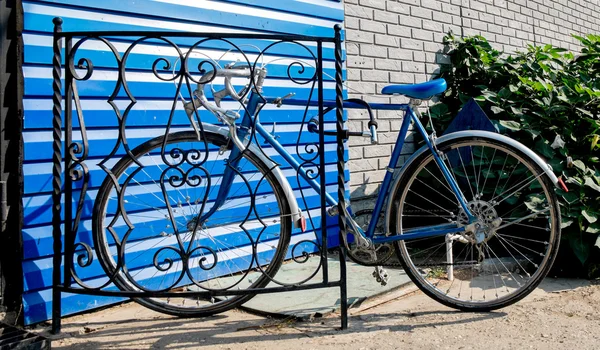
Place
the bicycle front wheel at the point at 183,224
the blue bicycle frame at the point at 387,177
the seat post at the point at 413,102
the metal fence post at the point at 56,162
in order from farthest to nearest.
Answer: the seat post at the point at 413,102
the blue bicycle frame at the point at 387,177
the bicycle front wheel at the point at 183,224
the metal fence post at the point at 56,162

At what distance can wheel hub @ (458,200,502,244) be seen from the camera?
8.94 ft

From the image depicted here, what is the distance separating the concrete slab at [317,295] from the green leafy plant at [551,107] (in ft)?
3.61

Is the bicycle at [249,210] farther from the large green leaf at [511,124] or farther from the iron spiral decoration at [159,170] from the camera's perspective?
the large green leaf at [511,124]

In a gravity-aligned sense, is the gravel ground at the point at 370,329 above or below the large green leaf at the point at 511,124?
below

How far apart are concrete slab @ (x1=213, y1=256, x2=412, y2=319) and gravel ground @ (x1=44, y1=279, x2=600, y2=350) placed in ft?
0.21

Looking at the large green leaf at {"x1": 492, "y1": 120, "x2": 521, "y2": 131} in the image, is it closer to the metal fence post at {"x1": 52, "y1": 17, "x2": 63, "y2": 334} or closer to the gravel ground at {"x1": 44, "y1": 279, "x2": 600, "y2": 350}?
the gravel ground at {"x1": 44, "y1": 279, "x2": 600, "y2": 350}

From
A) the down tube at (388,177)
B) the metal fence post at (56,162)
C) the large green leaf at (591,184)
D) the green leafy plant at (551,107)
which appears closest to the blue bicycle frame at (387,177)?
the down tube at (388,177)

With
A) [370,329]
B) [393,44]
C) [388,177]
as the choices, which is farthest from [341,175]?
[393,44]

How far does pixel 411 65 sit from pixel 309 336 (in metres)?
2.85

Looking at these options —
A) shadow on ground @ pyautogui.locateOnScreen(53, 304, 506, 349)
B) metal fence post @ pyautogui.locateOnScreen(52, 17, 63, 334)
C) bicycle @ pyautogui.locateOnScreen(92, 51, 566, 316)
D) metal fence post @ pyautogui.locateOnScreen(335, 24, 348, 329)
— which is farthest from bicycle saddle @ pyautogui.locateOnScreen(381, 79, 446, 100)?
metal fence post @ pyautogui.locateOnScreen(52, 17, 63, 334)

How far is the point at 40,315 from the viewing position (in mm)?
2635

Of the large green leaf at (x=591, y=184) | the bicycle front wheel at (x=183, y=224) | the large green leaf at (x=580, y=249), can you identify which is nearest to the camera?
the bicycle front wheel at (x=183, y=224)

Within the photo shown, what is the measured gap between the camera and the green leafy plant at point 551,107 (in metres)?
3.38

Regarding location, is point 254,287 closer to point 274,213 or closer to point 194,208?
point 194,208
